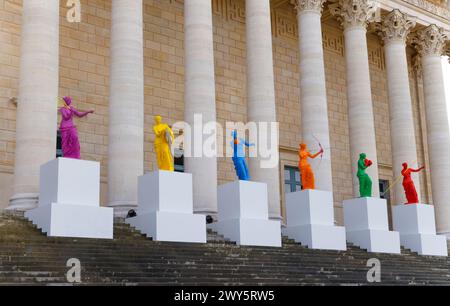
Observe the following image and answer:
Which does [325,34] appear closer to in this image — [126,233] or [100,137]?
[100,137]

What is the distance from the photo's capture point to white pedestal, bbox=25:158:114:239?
16656mm

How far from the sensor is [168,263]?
625 inches

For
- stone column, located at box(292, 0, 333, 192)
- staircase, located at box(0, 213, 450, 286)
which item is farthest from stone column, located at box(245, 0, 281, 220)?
staircase, located at box(0, 213, 450, 286)

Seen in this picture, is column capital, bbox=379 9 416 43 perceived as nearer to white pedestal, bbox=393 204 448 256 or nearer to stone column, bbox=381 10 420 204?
stone column, bbox=381 10 420 204

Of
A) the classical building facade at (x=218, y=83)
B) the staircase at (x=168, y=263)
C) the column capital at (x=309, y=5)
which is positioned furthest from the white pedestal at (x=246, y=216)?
the column capital at (x=309, y=5)

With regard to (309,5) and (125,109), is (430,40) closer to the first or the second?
(309,5)

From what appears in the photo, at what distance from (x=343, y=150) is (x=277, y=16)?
7.91 meters

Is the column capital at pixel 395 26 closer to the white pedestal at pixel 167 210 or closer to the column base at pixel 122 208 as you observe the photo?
the white pedestal at pixel 167 210

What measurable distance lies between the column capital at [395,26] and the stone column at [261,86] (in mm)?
8346

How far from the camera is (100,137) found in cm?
2619

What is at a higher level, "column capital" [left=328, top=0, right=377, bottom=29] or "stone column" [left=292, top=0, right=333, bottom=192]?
"column capital" [left=328, top=0, right=377, bottom=29]

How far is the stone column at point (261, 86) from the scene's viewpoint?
24109 mm

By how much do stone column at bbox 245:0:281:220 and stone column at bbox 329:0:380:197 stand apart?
18.2 feet
